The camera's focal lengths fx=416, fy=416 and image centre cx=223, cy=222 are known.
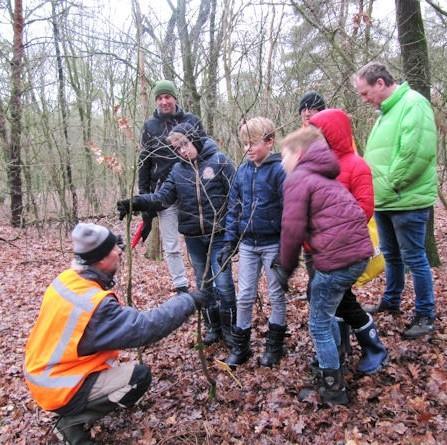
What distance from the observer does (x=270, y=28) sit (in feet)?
24.8

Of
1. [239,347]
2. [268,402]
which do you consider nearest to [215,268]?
[239,347]

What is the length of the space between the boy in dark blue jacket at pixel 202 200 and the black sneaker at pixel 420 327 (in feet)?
5.01

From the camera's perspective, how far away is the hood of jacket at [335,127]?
2.92 meters

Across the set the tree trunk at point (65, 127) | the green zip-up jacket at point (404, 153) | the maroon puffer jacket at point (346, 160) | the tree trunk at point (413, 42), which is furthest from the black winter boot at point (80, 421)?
the tree trunk at point (65, 127)

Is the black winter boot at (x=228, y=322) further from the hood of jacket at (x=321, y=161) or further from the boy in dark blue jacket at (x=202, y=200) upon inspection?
the hood of jacket at (x=321, y=161)

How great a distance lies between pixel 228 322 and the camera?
391 centimetres

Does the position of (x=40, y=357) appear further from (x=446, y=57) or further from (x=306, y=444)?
(x=446, y=57)

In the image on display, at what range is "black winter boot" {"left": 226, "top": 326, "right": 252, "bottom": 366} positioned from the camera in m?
3.60

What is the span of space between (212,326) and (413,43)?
13.6 ft

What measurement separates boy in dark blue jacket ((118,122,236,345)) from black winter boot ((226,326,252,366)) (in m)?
0.25

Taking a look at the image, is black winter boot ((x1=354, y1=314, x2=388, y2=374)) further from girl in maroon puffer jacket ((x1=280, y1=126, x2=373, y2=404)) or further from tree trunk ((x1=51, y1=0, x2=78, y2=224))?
tree trunk ((x1=51, y1=0, x2=78, y2=224))

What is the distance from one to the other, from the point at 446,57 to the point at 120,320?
858 cm

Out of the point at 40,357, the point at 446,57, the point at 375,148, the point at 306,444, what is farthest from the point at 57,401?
the point at 446,57

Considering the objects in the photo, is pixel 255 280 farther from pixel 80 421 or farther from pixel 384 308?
pixel 80 421
